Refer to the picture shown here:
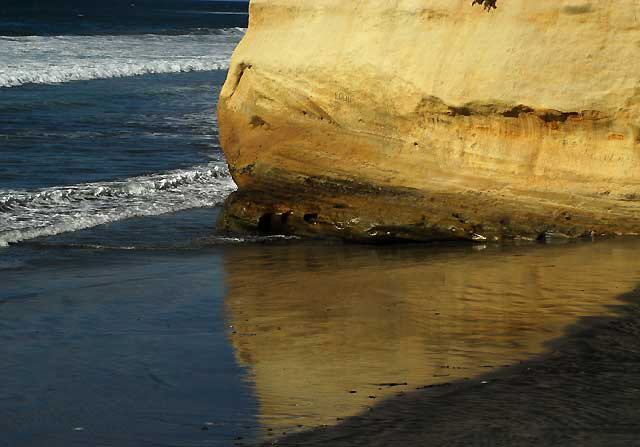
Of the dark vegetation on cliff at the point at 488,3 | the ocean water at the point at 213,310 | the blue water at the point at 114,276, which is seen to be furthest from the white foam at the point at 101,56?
the dark vegetation on cliff at the point at 488,3

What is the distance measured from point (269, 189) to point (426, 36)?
7.30 ft

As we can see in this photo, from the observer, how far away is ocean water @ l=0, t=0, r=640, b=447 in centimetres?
623

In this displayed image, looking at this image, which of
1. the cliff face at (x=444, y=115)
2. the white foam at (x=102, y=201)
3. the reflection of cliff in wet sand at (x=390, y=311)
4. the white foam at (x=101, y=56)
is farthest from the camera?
the white foam at (x=101, y=56)

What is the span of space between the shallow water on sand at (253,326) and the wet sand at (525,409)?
0.63 feet

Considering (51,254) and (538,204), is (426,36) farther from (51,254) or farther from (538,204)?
(51,254)

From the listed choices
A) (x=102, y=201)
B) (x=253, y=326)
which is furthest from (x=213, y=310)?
(x=102, y=201)

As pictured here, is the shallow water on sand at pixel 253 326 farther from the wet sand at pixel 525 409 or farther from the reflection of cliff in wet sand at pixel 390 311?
the wet sand at pixel 525 409

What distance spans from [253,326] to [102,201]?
5.89 meters

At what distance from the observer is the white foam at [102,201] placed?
12.1 m

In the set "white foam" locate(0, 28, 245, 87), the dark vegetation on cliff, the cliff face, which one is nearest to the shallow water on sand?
the cliff face

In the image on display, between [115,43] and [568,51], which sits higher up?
[568,51]

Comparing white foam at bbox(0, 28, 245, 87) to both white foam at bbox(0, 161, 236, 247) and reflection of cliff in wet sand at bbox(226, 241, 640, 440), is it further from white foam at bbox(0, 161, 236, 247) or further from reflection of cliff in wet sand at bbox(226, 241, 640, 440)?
reflection of cliff in wet sand at bbox(226, 241, 640, 440)

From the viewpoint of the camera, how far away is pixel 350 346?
24.0 ft

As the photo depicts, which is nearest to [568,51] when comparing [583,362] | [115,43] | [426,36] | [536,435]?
[426,36]
